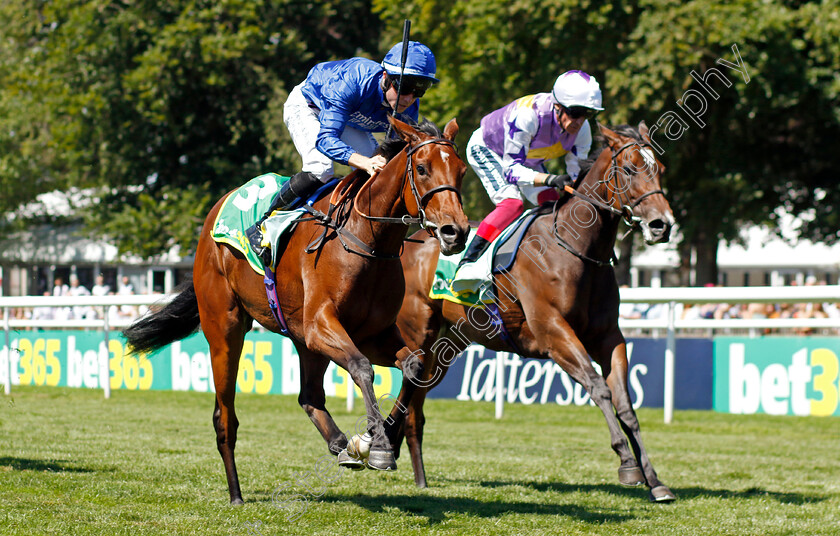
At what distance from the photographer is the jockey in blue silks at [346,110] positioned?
4801 millimetres

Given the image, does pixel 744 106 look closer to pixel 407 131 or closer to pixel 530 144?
pixel 530 144

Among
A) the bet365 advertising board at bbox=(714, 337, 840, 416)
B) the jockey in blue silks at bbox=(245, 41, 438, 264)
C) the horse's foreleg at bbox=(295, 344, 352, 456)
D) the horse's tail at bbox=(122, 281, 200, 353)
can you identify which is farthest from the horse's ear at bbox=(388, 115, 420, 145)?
the bet365 advertising board at bbox=(714, 337, 840, 416)

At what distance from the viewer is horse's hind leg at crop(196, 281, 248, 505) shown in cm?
534

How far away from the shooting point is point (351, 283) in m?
4.64

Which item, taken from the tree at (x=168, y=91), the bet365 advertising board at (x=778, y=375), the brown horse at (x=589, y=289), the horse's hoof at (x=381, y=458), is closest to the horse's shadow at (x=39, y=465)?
the brown horse at (x=589, y=289)

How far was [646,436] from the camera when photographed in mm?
8789

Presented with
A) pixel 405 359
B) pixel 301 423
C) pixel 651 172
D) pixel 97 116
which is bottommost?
pixel 301 423

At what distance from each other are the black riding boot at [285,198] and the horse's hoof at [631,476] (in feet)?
6.85

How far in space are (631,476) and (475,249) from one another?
81.8 inches

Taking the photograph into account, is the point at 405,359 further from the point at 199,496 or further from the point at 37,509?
the point at 37,509

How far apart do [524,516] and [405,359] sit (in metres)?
0.98

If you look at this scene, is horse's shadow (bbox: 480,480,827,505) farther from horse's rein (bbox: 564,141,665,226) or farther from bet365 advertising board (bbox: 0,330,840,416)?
bet365 advertising board (bbox: 0,330,840,416)

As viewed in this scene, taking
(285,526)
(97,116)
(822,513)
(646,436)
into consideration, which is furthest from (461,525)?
(97,116)

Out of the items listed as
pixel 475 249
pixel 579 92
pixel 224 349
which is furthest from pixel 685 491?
pixel 224 349
